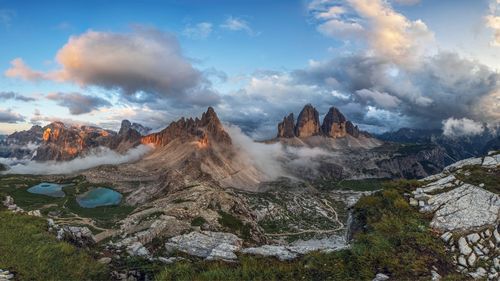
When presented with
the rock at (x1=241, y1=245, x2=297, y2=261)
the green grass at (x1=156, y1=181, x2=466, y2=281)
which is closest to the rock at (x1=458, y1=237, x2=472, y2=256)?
the green grass at (x1=156, y1=181, x2=466, y2=281)

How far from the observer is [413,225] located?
26.2 meters

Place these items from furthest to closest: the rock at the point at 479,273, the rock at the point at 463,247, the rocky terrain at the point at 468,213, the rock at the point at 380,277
→ the rock at the point at 463,247, the rocky terrain at the point at 468,213, the rock at the point at 479,273, the rock at the point at 380,277

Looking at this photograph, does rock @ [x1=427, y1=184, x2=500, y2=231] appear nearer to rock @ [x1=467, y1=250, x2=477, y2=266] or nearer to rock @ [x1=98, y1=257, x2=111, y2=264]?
rock @ [x1=467, y1=250, x2=477, y2=266]

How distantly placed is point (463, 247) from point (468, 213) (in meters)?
4.22

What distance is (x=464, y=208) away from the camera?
2711 cm

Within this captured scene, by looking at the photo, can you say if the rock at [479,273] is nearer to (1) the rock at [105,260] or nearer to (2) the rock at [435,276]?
(2) the rock at [435,276]

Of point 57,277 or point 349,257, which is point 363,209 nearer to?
point 349,257

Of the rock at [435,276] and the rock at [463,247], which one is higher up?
the rock at [463,247]

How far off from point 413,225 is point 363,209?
560 cm

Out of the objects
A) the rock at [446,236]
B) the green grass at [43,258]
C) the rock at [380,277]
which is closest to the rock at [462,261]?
the rock at [446,236]

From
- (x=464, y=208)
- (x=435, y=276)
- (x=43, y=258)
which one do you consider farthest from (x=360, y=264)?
(x=43, y=258)

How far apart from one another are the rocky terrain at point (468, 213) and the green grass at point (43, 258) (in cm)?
2215

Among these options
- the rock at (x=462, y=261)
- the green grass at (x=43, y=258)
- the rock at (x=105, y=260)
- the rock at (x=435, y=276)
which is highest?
the rock at (x=462, y=261)

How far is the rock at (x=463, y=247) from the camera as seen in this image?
22.7m
